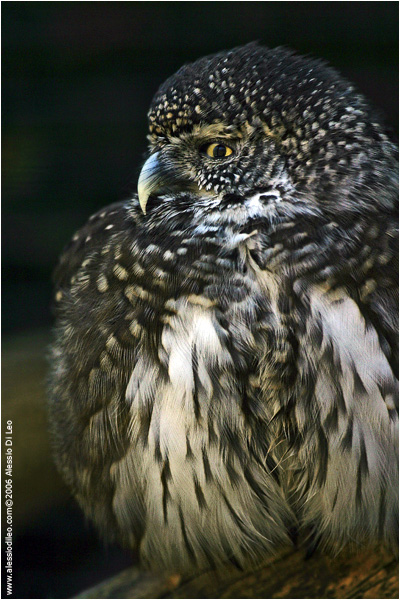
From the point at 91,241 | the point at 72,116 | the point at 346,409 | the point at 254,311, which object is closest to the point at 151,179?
the point at 254,311

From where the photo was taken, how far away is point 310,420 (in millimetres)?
1255

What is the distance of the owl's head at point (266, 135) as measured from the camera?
1178 mm

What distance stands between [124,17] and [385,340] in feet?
4.45

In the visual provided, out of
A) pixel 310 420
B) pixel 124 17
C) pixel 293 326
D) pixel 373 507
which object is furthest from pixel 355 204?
pixel 124 17

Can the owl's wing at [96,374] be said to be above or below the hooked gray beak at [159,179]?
below

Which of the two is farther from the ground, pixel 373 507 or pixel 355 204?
pixel 355 204

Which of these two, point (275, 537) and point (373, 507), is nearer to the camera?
point (373, 507)

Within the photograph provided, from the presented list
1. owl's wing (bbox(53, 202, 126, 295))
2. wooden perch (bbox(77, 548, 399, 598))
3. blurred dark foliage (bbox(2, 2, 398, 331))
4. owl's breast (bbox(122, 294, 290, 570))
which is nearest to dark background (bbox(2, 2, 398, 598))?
blurred dark foliage (bbox(2, 2, 398, 331))

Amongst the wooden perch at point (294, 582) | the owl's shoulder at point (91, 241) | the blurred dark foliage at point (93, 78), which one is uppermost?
the blurred dark foliage at point (93, 78)

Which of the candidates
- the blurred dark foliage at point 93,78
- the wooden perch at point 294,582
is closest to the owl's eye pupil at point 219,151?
the blurred dark foliage at point 93,78

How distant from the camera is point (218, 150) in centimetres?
121

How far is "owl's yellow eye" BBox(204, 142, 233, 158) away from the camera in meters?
1.21

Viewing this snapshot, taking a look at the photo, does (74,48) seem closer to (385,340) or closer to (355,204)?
(355,204)

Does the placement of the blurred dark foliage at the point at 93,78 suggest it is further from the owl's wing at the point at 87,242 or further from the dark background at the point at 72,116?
the owl's wing at the point at 87,242
